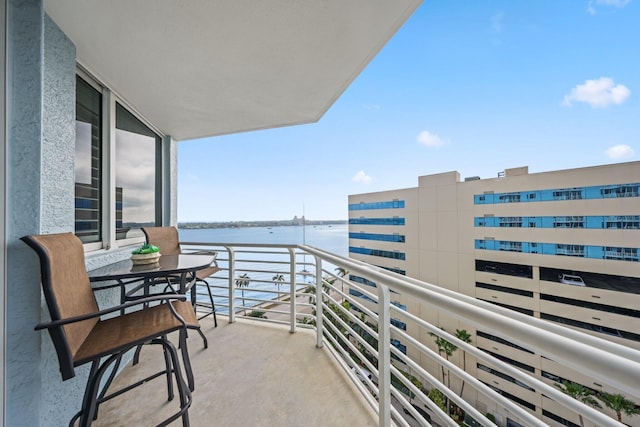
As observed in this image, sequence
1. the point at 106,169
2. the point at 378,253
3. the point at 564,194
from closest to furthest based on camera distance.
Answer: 1. the point at 106,169
2. the point at 564,194
3. the point at 378,253

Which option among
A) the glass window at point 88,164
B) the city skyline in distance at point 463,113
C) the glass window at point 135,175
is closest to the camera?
the glass window at point 88,164

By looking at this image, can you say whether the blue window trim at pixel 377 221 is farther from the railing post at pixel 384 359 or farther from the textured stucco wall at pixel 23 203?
the textured stucco wall at pixel 23 203

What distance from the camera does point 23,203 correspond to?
1.03 m

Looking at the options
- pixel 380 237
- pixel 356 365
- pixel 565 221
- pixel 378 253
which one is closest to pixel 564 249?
pixel 565 221

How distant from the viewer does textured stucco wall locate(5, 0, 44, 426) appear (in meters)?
0.98

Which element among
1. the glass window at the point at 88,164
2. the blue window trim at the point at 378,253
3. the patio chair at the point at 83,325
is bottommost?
the blue window trim at the point at 378,253

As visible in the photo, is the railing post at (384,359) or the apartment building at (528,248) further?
the apartment building at (528,248)

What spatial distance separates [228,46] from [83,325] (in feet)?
5.68

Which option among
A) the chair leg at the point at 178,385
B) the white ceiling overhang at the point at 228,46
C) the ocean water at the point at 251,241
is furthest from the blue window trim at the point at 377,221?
the chair leg at the point at 178,385

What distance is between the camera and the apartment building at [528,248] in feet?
16.5

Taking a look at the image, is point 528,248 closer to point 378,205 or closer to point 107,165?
point 378,205

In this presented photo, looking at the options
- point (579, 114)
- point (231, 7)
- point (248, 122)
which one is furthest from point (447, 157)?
point (231, 7)

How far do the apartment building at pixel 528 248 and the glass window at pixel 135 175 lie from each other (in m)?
3.05

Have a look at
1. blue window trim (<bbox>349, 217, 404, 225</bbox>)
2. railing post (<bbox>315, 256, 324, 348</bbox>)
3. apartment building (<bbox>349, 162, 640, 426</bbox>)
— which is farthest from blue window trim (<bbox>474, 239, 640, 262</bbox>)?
railing post (<bbox>315, 256, 324, 348</bbox>)
